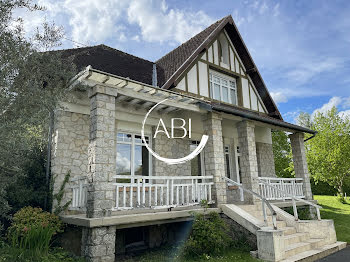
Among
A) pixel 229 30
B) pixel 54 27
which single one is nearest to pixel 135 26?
pixel 54 27

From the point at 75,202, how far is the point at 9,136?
236 cm

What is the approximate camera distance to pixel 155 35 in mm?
8727

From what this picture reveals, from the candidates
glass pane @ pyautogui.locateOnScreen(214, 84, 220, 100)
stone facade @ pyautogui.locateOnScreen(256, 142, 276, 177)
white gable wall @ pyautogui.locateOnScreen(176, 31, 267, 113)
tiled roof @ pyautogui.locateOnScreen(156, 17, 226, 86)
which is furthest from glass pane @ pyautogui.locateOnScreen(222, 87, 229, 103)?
stone facade @ pyautogui.locateOnScreen(256, 142, 276, 177)

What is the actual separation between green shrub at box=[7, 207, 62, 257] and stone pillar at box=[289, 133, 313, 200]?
32.4 ft

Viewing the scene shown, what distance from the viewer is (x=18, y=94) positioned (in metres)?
5.70

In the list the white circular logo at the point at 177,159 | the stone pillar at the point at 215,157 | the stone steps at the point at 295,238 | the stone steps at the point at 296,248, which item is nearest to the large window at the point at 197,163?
the white circular logo at the point at 177,159

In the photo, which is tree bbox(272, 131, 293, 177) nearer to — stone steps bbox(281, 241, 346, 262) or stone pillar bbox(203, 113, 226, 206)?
stone steps bbox(281, 241, 346, 262)

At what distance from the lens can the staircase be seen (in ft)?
19.9

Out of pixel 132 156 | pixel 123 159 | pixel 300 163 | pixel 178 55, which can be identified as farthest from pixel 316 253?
pixel 178 55

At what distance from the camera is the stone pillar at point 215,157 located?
7965 millimetres

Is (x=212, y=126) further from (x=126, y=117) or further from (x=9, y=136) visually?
(x=9, y=136)

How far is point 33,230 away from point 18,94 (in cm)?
288

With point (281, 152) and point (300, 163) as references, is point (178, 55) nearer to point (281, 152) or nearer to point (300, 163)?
point (300, 163)

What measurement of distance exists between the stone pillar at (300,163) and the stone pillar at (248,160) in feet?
11.2
